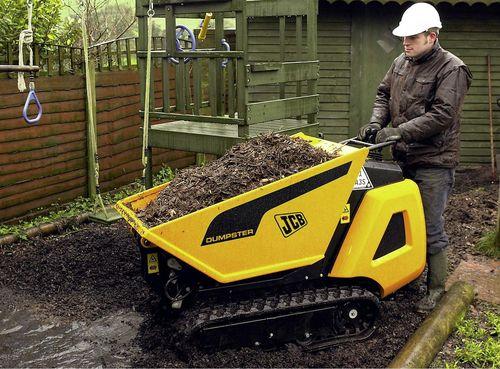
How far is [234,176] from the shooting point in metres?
3.91

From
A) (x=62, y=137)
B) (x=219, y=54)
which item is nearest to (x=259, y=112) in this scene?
(x=219, y=54)

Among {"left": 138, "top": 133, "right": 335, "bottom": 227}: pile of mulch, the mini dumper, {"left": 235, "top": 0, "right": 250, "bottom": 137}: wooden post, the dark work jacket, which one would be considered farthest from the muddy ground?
{"left": 235, "top": 0, "right": 250, "bottom": 137}: wooden post

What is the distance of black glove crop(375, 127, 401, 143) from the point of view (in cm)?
430

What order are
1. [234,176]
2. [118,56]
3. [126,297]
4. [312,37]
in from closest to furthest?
[234,176], [126,297], [312,37], [118,56]

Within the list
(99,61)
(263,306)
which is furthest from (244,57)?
(99,61)

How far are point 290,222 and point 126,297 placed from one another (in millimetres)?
1710

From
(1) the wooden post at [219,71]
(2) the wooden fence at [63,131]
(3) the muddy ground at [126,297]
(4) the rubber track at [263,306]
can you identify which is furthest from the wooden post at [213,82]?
(4) the rubber track at [263,306]

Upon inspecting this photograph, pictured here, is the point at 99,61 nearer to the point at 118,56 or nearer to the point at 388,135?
the point at 118,56

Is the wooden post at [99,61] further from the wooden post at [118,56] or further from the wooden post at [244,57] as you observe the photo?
the wooden post at [244,57]

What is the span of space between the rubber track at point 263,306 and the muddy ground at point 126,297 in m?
0.18

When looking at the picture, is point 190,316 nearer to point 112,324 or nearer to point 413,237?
point 112,324

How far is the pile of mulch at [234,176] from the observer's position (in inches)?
150

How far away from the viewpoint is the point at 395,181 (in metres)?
4.22

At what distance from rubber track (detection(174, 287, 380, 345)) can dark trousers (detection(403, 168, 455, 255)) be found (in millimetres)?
828
